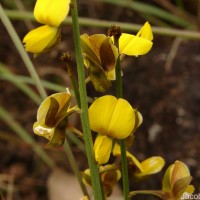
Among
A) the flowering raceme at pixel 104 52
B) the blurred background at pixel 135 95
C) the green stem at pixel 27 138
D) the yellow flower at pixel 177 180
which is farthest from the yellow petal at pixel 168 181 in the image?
the green stem at pixel 27 138

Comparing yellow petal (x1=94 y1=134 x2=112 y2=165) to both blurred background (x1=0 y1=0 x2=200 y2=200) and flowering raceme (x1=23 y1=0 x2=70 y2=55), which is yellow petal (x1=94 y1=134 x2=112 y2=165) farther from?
blurred background (x1=0 y1=0 x2=200 y2=200)

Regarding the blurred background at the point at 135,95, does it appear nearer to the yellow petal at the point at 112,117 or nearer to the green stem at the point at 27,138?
the green stem at the point at 27,138

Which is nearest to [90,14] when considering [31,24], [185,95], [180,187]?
[31,24]

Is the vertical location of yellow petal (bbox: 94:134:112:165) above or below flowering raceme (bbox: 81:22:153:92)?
below

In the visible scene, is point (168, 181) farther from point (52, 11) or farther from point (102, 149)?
point (52, 11)

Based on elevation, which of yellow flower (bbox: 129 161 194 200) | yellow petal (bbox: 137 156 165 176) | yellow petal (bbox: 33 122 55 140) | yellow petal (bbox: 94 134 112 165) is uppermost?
yellow petal (bbox: 33 122 55 140)

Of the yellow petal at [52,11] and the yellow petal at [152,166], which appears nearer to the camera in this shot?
the yellow petal at [52,11]

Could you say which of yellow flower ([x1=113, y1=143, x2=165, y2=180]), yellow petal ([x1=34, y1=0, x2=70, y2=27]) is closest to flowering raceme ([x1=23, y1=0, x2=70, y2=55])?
yellow petal ([x1=34, y1=0, x2=70, y2=27])
